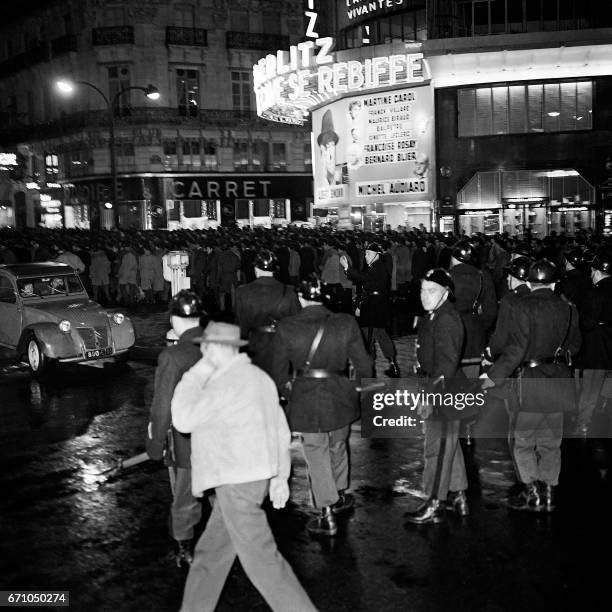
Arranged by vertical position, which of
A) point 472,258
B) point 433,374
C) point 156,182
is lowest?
point 433,374

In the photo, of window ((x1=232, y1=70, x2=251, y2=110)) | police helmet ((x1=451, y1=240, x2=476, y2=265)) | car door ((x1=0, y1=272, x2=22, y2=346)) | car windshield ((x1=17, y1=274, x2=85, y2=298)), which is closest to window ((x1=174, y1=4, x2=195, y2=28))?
window ((x1=232, y1=70, x2=251, y2=110))

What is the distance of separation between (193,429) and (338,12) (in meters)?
36.6

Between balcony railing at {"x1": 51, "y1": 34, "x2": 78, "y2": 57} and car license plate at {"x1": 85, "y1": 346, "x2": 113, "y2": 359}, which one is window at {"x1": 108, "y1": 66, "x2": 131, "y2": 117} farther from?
car license plate at {"x1": 85, "y1": 346, "x2": 113, "y2": 359}

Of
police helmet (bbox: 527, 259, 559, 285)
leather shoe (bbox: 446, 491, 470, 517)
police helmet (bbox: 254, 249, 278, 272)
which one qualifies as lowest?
leather shoe (bbox: 446, 491, 470, 517)

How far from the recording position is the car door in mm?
12930

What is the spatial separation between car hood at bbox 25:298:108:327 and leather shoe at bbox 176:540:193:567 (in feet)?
24.5

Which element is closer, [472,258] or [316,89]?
[472,258]

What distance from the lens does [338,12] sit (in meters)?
37.7

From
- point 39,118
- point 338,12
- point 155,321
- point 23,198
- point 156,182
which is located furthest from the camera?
point 23,198

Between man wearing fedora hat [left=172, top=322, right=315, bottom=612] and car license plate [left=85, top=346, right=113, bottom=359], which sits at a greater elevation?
man wearing fedora hat [left=172, top=322, right=315, bottom=612]

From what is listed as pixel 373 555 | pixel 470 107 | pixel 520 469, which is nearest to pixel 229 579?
pixel 373 555

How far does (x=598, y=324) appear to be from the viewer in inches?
328

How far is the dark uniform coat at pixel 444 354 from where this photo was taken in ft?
19.6

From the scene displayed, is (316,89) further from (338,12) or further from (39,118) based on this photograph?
(39,118)
